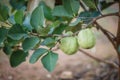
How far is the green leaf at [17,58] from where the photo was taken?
1.11 m

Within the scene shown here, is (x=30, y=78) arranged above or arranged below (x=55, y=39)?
below

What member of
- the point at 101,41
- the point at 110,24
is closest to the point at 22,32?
the point at 101,41

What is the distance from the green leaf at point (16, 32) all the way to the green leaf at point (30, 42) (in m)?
0.03

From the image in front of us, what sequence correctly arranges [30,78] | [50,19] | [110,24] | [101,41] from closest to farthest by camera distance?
[50,19] → [30,78] → [101,41] → [110,24]

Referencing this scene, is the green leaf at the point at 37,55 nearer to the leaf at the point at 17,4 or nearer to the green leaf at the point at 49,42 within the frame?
the green leaf at the point at 49,42

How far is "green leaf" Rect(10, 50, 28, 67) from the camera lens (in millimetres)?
1111

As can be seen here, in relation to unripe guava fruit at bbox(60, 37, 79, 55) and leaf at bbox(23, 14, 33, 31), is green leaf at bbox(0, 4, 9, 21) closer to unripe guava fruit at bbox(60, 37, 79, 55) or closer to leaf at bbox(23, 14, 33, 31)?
leaf at bbox(23, 14, 33, 31)

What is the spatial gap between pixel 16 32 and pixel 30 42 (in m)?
0.06

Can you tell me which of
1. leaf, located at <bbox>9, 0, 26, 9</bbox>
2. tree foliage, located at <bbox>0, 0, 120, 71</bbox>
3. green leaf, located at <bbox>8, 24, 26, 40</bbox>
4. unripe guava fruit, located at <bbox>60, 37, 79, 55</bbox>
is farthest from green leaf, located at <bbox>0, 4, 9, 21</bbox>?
leaf, located at <bbox>9, 0, 26, 9</bbox>

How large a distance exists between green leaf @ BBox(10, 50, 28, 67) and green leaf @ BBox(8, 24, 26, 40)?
5.3 inches

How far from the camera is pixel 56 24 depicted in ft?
3.44

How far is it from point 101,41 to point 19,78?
1283 mm

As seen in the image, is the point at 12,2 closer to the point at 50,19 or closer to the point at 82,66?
the point at 50,19

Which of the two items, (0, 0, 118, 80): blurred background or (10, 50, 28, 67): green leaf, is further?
(0, 0, 118, 80): blurred background
